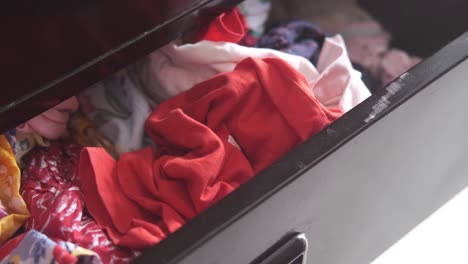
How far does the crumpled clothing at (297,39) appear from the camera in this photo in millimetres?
910

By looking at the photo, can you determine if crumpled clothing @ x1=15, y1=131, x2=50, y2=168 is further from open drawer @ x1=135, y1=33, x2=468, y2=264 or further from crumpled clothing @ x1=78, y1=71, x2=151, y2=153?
open drawer @ x1=135, y1=33, x2=468, y2=264

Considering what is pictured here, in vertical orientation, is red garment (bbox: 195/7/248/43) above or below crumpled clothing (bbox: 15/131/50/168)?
above

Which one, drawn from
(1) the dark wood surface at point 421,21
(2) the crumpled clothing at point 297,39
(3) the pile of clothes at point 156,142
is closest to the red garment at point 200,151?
(3) the pile of clothes at point 156,142

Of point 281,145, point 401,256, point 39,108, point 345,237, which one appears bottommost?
point 401,256

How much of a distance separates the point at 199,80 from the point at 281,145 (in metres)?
0.17

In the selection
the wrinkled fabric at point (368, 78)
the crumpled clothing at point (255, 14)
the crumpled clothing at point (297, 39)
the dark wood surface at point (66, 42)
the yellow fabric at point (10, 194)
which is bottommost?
the wrinkled fabric at point (368, 78)

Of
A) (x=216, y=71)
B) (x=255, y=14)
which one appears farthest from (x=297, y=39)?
(x=216, y=71)

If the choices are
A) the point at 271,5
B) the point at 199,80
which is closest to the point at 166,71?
the point at 199,80

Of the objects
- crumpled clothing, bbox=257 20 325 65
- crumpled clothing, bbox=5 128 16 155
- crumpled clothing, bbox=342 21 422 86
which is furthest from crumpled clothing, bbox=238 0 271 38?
crumpled clothing, bbox=5 128 16 155

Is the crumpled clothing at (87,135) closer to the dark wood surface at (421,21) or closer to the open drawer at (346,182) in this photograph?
the open drawer at (346,182)

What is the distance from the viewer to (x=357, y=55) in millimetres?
968

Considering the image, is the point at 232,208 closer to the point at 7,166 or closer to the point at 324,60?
the point at 7,166

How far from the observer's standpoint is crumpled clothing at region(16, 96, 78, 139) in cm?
73

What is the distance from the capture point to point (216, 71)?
805 mm
